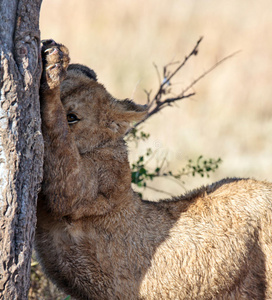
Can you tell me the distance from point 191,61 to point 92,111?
9.70 m

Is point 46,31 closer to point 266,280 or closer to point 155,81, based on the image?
point 155,81

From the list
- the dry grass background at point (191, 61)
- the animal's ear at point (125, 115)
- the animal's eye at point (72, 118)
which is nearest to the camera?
the animal's eye at point (72, 118)

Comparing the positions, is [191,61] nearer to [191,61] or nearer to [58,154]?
[191,61]

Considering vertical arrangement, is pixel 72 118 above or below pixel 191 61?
→ below

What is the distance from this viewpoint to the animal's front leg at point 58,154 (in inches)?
130

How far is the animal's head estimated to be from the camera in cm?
387

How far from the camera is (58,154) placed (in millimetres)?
3514

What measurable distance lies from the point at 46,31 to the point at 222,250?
11.2 meters

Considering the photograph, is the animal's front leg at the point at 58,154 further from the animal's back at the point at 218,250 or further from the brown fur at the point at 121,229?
the animal's back at the point at 218,250

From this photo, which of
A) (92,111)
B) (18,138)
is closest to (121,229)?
(92,111)

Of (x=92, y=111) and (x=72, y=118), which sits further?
(x=92, y=111)

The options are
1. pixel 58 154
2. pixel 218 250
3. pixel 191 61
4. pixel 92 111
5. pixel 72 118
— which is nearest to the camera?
pixel 58 154

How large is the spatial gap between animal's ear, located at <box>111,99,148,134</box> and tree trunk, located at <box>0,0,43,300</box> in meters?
0.92

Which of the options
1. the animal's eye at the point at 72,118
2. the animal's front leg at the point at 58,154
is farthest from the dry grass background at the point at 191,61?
the animal's front leg at the point at 58,154
